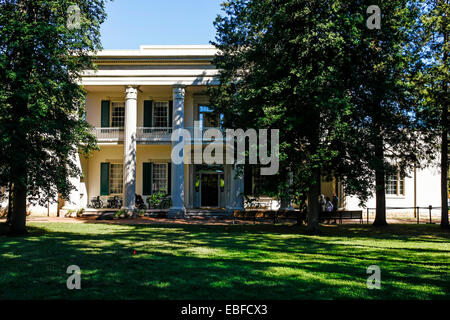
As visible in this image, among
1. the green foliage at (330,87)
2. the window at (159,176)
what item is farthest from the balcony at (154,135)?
the green foliage at (330,87)

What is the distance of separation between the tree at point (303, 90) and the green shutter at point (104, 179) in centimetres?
1214

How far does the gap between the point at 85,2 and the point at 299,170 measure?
9.43 m

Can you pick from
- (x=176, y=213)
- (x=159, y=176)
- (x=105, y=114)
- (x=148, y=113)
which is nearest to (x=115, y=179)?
(x=159, y=176)

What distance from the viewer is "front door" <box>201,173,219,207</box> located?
23.0 m

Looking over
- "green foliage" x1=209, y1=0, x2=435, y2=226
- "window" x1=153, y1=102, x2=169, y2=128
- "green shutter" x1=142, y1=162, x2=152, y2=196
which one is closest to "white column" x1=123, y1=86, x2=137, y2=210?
"green shutter" x1=142, y1=162, x2=152, y2=196

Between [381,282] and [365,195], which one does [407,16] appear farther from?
[381,282]

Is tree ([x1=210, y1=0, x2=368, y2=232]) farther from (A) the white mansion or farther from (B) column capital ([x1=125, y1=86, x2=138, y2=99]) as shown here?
(B) column capital ([x1=125, y1=86, x2=138, y2=99])

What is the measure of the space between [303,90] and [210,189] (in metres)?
13.2

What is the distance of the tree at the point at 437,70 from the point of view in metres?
13.2

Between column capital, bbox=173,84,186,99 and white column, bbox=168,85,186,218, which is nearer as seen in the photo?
white column, bbox=168,85,186,218

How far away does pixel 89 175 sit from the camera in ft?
73.9

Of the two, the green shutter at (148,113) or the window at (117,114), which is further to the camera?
the window at (117,114)

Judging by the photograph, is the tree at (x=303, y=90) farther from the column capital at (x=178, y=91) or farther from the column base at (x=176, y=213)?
the column base at (x=176, y=213)

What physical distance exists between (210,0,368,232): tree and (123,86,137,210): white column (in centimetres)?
928
